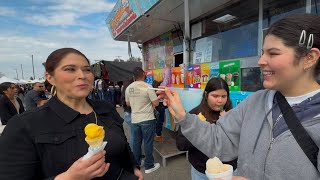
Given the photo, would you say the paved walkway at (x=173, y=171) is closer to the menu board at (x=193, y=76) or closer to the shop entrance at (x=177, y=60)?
the menu board at (x=193, y=76)

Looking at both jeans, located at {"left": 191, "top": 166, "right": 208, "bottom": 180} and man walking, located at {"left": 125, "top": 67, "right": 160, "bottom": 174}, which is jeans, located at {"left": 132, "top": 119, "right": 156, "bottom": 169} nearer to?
man walking, located at {"left": 125, "top": 67, "right": 160, "bottom": 174}

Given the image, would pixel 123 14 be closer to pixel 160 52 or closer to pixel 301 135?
pixel 160 52

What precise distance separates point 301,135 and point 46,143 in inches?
60.9

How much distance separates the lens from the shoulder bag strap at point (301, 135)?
104cm

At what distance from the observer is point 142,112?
4438 mm

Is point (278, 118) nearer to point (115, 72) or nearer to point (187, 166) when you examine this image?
point (187, 166)

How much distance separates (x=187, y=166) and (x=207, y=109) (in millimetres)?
2663

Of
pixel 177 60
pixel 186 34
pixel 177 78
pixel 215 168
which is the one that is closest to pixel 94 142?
pixel 215 168

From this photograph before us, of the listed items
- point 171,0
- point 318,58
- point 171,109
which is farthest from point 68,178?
point 171,0

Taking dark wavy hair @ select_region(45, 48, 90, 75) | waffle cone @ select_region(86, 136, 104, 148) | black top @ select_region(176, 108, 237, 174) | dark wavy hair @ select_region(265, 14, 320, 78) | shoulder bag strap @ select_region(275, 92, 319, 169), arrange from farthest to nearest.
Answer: black top @ select_region(176, 108, 237, 174) < dark wavy hair @ select_region(45, 48, 90, 75) < waffle cone @ select_region(86, 136, 104, 148) < dark wavy hair @ select_region(265, 14, 320, 78) < shoulder bag strap @ select_region(275, 92, 319, 169)

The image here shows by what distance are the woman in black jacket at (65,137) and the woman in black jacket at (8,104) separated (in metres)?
3.89

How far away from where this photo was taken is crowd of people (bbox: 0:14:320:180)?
Answer: 3.68 ft

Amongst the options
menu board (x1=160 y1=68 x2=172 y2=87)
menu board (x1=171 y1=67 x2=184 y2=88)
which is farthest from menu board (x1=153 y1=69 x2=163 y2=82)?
menu board (x1=171 y1=67 x2=184 y2=88)

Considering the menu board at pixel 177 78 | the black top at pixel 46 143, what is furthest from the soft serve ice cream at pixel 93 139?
the menu board at pixel 177 78
